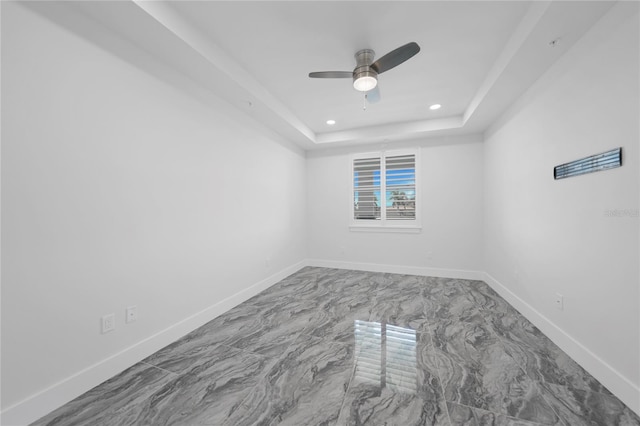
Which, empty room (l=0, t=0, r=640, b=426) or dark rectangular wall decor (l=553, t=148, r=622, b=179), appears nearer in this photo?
empty room (l=0, t=0, r=640, b=426)

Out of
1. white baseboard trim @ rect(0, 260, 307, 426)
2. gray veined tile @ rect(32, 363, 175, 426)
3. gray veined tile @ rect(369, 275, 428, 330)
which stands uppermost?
white baseboard trim @ rect(0, 260, 307, 426)

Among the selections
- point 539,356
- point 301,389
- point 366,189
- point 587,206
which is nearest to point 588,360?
point 539,356

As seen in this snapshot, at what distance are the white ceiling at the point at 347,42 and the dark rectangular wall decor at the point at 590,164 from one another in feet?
3.16

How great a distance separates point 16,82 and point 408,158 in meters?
4.76

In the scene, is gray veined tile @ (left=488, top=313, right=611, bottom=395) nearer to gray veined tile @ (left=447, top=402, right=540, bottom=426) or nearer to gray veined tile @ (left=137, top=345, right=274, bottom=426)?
gray veined tile @ (left=447, top=402, right=540, bottom=426)

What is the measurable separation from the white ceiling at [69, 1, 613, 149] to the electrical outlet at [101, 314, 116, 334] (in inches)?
84.2

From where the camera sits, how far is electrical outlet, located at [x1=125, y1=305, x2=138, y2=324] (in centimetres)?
193

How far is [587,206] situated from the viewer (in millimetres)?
1870

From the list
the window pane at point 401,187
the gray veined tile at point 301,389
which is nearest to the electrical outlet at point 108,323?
the gray veined tile at point 301,389

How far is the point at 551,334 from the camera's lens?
7.45 ft

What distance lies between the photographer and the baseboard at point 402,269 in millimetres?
4301

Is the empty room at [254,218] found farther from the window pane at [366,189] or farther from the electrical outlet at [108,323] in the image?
the window pane at [366,189]

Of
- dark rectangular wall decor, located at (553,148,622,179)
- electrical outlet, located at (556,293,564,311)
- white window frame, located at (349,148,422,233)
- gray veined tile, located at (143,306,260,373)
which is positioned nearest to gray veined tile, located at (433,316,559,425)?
electrical outlet, located at (556,293,564,311)

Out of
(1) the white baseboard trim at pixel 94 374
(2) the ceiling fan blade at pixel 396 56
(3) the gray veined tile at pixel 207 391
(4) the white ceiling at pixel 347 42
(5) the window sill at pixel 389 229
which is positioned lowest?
(3) the gray veined tile at pixel 207 391
